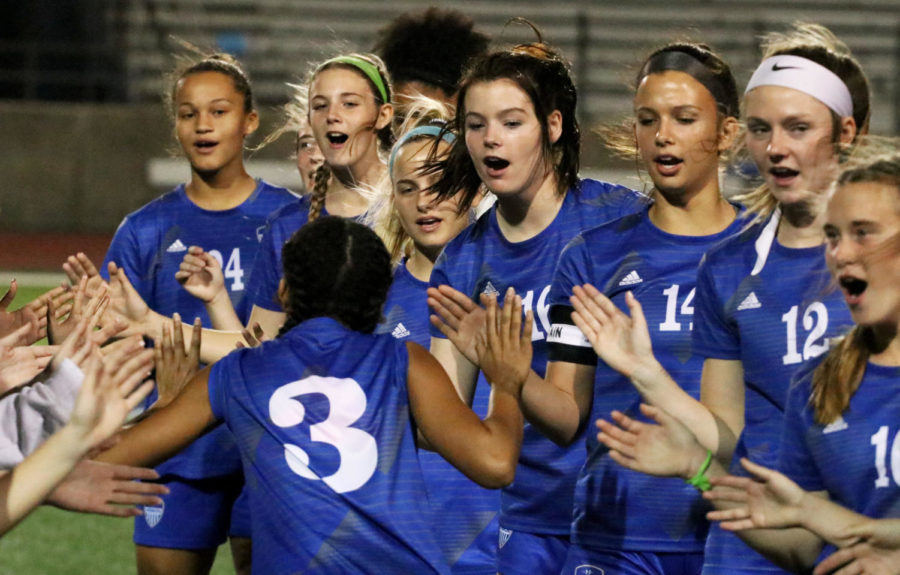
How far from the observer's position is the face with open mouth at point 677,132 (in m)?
4.29

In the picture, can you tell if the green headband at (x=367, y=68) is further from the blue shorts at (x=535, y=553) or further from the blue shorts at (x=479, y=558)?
the blue shorts at (x=535, y=553)

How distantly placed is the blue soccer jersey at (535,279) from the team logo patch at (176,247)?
158 cm

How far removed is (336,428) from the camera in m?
3.52

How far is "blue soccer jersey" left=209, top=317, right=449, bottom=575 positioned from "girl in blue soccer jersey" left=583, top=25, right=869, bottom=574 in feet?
1.99

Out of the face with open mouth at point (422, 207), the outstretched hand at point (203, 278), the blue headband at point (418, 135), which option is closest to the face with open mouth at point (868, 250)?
the face with open mouth at point (422, 207)

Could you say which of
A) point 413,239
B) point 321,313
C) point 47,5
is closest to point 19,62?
point 47,5

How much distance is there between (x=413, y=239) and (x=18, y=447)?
1662mm

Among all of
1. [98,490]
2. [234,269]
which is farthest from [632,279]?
[234,269]

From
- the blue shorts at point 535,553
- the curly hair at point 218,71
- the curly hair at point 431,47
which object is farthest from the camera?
the curly hair at point 431,47

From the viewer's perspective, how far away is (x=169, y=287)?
596 centimetres

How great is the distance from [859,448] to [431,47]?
4.06 m

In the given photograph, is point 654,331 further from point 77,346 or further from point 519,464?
point 77,346

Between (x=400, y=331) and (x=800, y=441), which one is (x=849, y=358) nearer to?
(x=800, y=441)

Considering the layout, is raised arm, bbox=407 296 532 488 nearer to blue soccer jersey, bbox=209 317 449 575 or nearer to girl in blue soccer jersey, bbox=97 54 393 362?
blue soccer jersey, bbox=209 317 449 575
